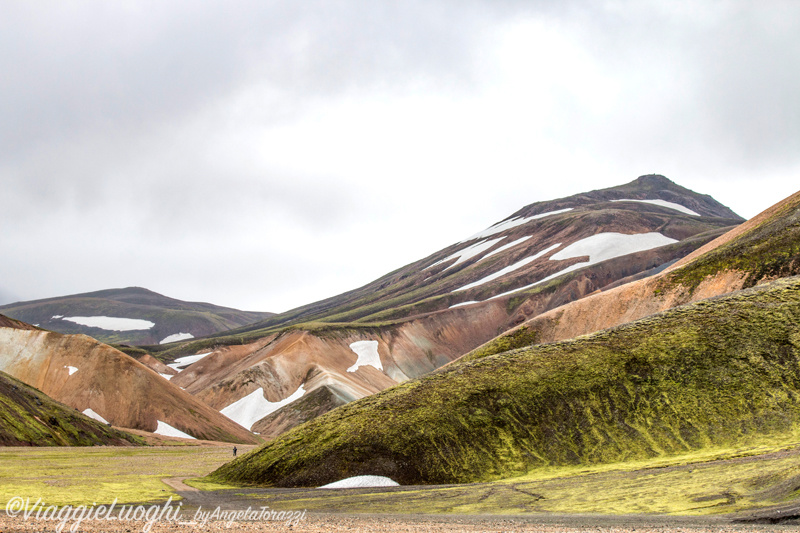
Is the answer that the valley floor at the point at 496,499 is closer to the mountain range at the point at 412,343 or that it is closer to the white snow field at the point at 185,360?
the mountain range at the point at 412,343

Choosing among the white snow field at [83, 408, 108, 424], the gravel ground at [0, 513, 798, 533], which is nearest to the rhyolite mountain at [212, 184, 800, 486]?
the gravel ground at [0, 513, 798, 533]

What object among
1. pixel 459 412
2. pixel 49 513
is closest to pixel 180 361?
pixel 459 412

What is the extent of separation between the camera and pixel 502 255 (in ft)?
621

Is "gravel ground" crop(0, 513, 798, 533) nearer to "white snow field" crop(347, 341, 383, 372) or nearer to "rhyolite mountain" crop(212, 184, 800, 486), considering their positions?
"rhyolite mountain" crop(212, 184, 800, 486)

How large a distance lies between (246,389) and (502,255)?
110353 mm

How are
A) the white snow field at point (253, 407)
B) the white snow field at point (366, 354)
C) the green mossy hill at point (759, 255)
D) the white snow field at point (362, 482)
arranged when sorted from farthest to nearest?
the white snow field at point (366, 354) < the white snow field at point (253, 407) < the green mossy hill at point (759, 255) < the white snow field at point (362, 482)

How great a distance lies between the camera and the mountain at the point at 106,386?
79625 mm

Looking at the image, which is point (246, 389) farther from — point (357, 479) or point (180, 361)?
point (357, 479)

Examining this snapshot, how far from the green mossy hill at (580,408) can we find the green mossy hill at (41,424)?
27.9 metres

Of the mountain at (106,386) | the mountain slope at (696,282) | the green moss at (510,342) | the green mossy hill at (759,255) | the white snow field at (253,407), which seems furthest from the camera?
the white snow field at (253,407)

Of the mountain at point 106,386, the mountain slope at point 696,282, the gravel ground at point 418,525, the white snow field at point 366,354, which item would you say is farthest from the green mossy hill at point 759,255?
the mountain at point 106,386

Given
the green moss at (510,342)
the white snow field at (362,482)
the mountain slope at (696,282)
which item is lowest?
the white snow field at (362,482)

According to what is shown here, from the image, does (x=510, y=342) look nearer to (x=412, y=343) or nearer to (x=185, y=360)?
(x=412, y=343)

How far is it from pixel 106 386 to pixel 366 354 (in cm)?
5321
